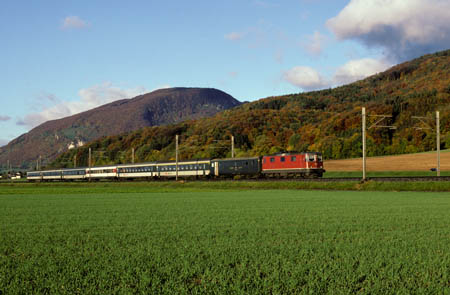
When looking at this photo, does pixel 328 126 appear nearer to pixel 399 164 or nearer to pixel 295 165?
pixel 399 164

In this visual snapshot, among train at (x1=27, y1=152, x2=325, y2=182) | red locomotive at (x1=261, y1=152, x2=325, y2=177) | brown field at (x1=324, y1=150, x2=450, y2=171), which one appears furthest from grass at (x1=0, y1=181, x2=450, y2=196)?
brown field at (x1=324, y1=150, x2=450, y2=171)

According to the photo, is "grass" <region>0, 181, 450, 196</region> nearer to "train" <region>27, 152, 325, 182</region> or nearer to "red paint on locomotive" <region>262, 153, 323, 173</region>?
"red paint on locomotive" <region>262, 153, 323, 173</region>

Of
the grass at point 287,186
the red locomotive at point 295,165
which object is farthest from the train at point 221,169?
the grass at point 287,186

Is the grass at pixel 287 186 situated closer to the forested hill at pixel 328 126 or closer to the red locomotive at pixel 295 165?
the red locomotive at pixel 295 165

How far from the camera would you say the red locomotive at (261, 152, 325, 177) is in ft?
171

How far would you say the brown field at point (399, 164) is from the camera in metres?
62.5

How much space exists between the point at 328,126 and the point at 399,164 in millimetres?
35043

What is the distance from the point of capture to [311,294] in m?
5.42

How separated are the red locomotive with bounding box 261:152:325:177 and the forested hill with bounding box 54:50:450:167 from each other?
8312 millimetres

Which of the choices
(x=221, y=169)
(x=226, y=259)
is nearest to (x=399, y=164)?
(x=221, y=169)

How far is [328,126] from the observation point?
3971 inches

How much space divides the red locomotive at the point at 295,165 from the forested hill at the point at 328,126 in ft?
27.3

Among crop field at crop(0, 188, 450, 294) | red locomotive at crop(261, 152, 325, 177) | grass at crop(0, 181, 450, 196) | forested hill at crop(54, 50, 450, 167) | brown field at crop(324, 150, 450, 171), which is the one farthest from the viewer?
forested hill at crop(54, 50, 450, 167)

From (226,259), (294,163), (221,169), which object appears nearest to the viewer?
(226,259)
